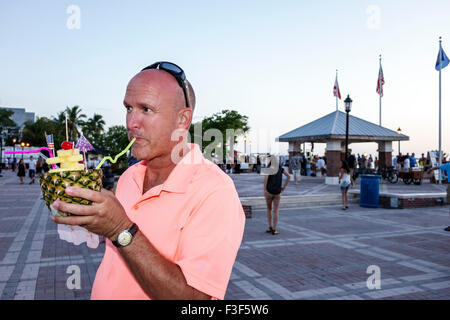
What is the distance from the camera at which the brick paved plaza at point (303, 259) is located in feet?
16.1

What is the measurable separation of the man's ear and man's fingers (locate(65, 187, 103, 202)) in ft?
2.14

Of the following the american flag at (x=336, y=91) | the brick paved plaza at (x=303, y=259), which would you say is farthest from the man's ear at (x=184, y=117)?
the american flag at (x=336, y=91)

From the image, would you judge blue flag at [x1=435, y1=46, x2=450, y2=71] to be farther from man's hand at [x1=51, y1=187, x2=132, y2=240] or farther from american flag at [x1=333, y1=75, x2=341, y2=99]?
man's hand at [x1=51, y1=187, x2=132, y2=240]

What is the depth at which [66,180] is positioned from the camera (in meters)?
1.05

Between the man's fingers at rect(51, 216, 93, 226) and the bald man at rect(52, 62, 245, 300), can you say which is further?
the bald man at rect(52, 62, 245, 300)

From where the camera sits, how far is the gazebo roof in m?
23.7

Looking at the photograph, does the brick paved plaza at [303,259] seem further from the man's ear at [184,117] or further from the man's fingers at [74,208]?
the man's fingers at [74,208]

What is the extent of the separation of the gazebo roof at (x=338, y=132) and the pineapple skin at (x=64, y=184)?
910 inches

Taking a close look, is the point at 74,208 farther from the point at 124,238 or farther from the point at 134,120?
the point at 134,120

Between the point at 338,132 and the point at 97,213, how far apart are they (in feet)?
79.0

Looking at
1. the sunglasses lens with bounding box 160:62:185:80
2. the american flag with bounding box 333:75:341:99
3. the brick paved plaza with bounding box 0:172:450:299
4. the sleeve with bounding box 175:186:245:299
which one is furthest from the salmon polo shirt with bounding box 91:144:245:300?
the american flag with bounding box 333:75:341:99

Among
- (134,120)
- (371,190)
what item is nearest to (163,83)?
(134,120)
